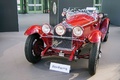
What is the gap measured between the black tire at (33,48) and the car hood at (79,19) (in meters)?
0.77

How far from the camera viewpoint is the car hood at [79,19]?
12.0 ft

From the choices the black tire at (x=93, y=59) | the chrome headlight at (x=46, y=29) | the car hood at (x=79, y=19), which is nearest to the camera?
the black tire at (x=93, y=59)

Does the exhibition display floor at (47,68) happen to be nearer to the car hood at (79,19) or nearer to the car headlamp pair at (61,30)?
the car headlamp pair at (61,30)

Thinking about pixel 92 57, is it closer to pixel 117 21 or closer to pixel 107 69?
pixel 107 69

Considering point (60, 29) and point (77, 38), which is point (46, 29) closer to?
point (60, 29)

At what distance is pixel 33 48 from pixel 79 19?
1.22 m

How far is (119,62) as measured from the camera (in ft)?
11.8

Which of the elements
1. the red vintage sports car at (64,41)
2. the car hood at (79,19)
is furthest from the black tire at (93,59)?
Answer: the car hood at (79,19)

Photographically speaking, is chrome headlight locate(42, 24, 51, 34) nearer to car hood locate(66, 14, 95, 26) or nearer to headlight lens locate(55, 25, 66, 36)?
headlight lens locate(55, 25, 66, 36)

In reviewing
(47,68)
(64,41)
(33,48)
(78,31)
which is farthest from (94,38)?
(33,48)

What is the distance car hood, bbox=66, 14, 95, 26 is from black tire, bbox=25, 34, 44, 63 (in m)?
0.77

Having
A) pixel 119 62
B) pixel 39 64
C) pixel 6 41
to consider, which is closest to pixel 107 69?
pixel 119 62

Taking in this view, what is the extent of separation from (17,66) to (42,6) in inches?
460

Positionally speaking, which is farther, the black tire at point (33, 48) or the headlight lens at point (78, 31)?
the black tire at point (33, 48)
